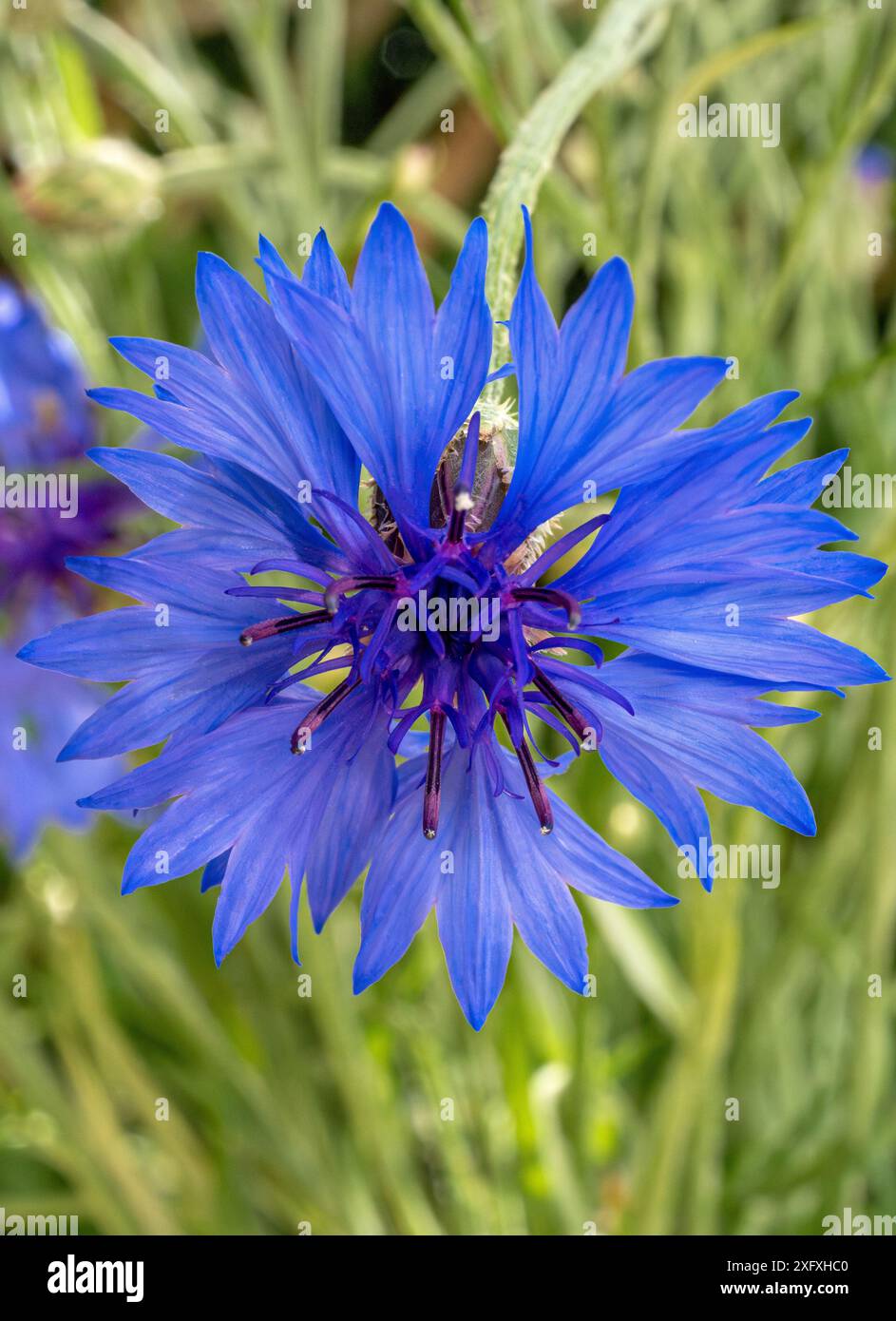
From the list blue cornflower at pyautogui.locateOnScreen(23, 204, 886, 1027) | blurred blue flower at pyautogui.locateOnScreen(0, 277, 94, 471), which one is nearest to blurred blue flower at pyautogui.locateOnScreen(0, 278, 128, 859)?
blurred blue flower at pyautogui.locateOnScreen(0, 277, 94, 471)

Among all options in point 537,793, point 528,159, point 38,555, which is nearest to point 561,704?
point 537,793

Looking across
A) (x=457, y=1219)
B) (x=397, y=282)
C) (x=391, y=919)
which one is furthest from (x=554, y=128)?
(x=457, y=1219)

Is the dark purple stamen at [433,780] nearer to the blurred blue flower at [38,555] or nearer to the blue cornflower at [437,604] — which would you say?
the blue cornflower at [437,604]

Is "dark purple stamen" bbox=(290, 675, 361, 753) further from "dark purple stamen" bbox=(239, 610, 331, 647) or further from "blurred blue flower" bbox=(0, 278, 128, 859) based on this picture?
"blurred blue flower" bbox=(0, 278, 128, 859)

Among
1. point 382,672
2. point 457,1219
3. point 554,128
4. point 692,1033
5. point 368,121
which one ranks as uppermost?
point 368,121

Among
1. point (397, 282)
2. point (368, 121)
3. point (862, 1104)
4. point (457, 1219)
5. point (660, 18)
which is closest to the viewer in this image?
point (397, 282)

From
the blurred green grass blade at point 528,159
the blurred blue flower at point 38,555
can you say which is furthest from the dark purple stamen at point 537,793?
the blurred blue flower at point 38,555

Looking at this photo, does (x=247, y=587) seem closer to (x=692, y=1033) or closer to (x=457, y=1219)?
(x=692, y=1033)
